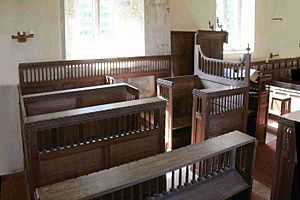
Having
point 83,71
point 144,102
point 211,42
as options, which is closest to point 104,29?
point 83,71

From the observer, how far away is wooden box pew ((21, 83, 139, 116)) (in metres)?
3.20

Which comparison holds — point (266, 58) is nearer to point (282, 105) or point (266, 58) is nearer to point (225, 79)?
point (282, 105)

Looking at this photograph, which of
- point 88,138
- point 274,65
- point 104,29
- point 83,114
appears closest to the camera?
point 83,114

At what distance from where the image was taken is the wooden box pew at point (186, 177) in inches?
62.5

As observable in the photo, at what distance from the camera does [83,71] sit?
4215 millimetres

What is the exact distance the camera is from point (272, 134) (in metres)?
5.05

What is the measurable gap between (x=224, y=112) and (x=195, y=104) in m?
0.37

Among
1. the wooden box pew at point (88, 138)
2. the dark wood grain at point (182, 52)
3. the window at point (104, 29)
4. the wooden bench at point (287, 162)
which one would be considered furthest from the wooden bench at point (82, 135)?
the dark wood grain at point (182, 52)

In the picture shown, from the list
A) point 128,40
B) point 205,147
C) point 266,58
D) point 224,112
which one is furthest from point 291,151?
point 266,58

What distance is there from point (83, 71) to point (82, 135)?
1551mm

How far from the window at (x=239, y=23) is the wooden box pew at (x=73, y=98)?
117 inches

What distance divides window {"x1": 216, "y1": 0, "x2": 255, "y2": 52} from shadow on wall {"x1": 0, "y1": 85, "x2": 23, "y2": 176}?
3.70 meters

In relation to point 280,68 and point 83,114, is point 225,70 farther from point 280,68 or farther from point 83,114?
point 83,114

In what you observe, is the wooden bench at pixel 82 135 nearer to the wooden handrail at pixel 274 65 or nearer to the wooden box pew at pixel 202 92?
the wooden box pew at pixel 202 92
